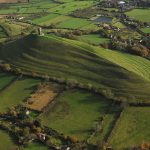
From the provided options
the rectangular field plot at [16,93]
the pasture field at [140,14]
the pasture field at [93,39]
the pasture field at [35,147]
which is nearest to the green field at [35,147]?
the pasture field at [35,147]

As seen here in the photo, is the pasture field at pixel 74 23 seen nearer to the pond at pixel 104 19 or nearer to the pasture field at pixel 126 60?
the pond at pixel 104 19

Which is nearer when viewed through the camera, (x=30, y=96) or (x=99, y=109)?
(x=99, y=109)

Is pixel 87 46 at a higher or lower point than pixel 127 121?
higher

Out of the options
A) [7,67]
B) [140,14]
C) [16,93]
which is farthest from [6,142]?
[140,14]

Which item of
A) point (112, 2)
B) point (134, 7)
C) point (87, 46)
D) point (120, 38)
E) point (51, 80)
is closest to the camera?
point (51, 80)

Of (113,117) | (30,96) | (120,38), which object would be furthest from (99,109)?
(120,38)

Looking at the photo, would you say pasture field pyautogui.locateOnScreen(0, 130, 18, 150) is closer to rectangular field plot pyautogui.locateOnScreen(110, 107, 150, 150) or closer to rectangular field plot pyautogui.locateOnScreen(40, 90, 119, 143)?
rectangular field plot pyautogui.locateOnScreen(40, 90, 119, 143)

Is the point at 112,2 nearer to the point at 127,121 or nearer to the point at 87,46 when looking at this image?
the point at 87,46

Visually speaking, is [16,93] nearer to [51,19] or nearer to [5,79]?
[5,79]
